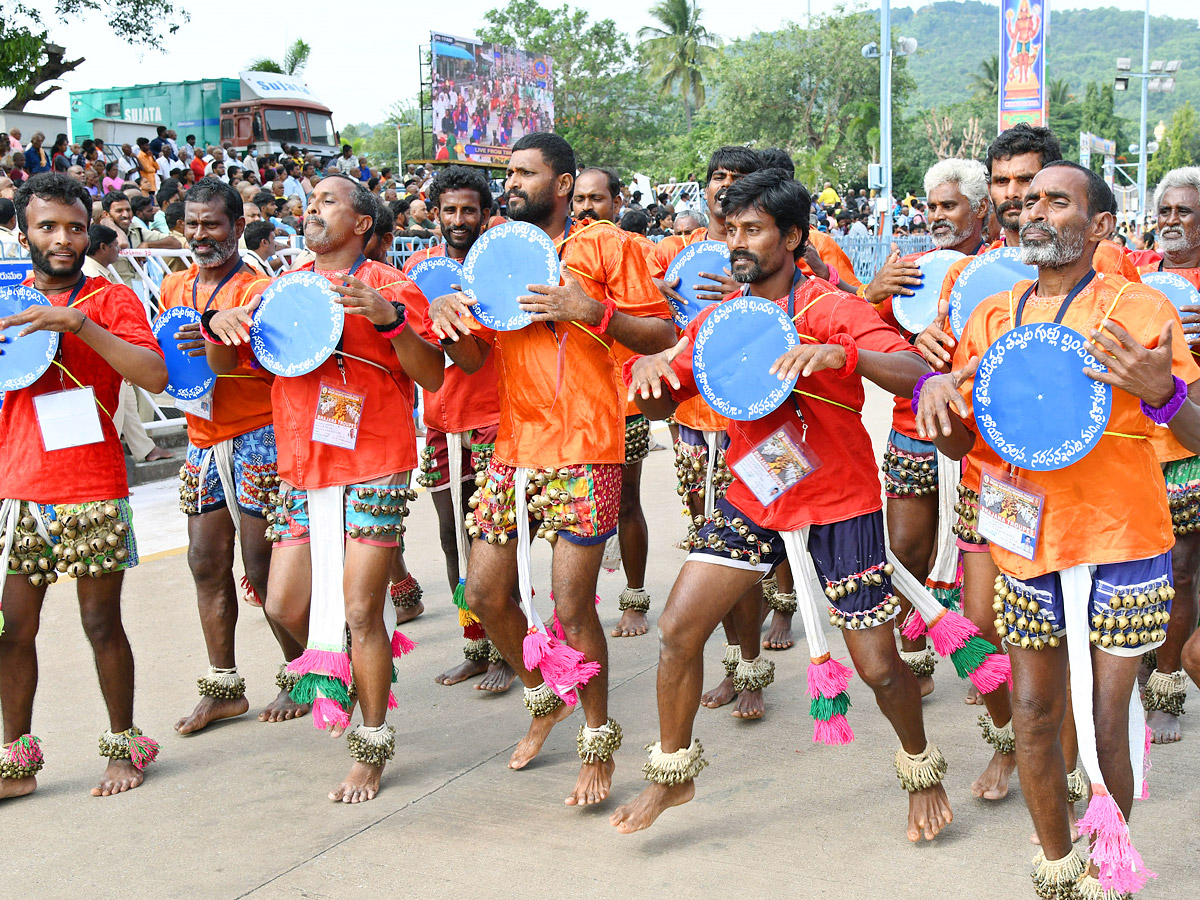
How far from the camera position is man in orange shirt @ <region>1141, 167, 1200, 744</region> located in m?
4.23

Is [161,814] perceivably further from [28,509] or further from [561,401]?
[561,401]

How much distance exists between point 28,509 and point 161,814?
113 centimetres

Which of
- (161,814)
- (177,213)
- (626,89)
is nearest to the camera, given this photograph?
(161,814)

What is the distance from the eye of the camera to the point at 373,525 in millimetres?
4199

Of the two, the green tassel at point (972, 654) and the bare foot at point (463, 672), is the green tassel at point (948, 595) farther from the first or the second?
the bare foot at point (463, 672)

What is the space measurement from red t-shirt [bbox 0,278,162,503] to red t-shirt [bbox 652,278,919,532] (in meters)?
1.95

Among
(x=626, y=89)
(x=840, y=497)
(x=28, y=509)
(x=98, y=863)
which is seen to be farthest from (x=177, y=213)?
(x=626, y=89)

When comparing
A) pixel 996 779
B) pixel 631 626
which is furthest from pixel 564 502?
pixel 631 626

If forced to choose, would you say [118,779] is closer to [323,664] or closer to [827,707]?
[323,664]

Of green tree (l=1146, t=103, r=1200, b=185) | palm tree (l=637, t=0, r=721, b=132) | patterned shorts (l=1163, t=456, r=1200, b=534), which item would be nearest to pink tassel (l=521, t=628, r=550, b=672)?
patterned shorts (l=1163, t=456, r=1200, b=534)

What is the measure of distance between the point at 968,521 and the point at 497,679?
86.4 inches

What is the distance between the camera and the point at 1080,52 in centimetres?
18375

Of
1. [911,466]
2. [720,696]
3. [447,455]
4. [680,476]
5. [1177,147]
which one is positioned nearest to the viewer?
[911,466]

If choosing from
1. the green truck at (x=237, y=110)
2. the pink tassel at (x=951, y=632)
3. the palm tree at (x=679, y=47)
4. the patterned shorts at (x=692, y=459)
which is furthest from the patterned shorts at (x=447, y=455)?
the palm tree at (x=679, y=47)
